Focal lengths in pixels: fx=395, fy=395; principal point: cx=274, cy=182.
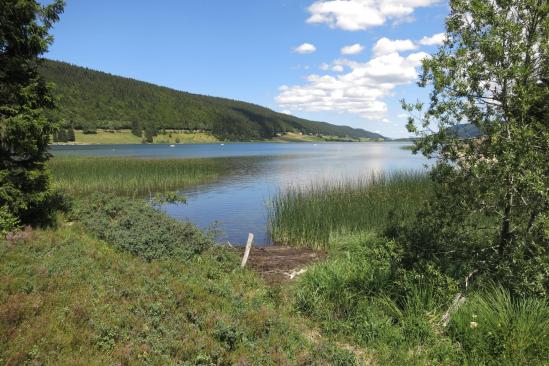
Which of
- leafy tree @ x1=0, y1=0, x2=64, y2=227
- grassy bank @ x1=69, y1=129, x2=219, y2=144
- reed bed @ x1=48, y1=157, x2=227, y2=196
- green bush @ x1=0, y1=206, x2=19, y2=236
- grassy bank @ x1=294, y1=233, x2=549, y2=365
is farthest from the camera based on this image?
grassy bank @ x1=69, y1=129, x2=219, y2=144

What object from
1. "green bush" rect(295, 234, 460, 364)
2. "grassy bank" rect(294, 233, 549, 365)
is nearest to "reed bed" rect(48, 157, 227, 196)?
"green bush" rect(295, 234, 460, 364)

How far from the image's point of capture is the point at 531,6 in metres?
6.26

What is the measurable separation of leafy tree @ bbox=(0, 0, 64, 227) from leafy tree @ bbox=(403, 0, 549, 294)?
9.94m

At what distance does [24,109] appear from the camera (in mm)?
11070

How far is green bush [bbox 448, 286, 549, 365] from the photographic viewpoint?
573cm

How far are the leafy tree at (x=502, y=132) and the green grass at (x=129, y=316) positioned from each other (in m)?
3.50

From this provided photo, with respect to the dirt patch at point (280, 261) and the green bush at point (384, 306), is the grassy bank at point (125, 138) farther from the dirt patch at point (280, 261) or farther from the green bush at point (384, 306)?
the green bush at point (384, 306)

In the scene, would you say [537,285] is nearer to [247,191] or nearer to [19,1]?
[19,1]

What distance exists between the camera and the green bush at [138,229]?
1090cm

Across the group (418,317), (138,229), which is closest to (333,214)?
(138,229)

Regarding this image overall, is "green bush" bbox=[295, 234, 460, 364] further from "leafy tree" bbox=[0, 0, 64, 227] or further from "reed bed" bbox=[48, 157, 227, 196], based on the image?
"reed bed" bbox=[48, 157, 227, 196]

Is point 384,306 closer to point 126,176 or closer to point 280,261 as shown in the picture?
point 280,261

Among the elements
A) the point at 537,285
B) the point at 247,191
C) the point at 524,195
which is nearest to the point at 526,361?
the point at 537,285

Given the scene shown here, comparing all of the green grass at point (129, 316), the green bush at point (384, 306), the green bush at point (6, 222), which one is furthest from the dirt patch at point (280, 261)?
the green bush at point (6, 222)
